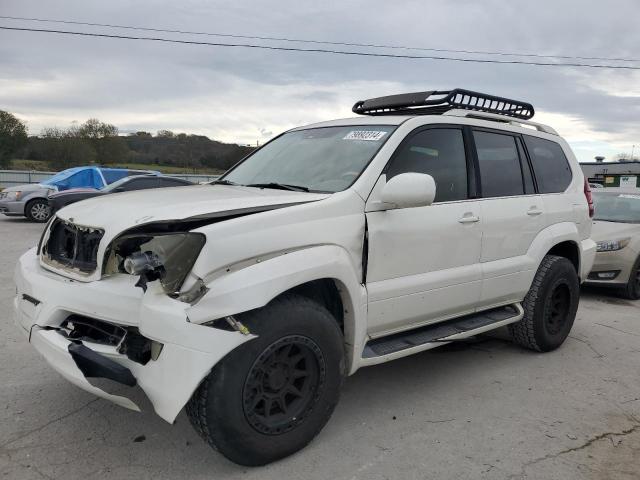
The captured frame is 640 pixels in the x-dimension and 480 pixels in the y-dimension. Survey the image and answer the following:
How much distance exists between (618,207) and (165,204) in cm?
787

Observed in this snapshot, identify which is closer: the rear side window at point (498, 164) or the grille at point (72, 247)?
the grille at point (72, 247)

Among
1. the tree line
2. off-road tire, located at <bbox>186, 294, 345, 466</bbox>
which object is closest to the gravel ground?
off-road tire, located at <bbox>186, 294, 345, 466</bbox>

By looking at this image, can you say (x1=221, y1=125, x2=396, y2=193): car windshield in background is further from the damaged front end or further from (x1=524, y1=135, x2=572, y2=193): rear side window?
(x1=524, y1=135, x2=572, y2=193): rear side window

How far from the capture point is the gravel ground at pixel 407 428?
286cm

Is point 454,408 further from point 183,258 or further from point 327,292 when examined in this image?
point 183,258

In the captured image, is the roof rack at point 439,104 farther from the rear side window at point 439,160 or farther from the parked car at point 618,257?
the parked car at point 618,257

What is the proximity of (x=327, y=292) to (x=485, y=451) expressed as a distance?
1.27 meters

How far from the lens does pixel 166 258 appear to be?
2.63 metres

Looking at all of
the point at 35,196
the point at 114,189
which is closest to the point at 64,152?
the point at 35,196

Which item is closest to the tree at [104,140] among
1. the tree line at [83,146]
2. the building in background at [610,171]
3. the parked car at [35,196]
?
the tree line at [83,146]

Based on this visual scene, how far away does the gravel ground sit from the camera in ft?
9.37

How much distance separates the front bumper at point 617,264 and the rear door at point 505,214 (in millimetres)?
3616

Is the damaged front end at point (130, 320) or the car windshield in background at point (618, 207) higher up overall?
the car windshield in background at point (618, 207)

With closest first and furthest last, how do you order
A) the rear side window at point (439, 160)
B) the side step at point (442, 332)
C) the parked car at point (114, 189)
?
the side step at point (442, 332) → the rear side window at point (439, 160) → the parked car at point (114, 189)
